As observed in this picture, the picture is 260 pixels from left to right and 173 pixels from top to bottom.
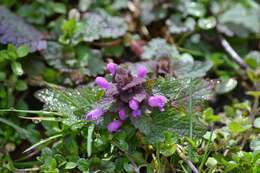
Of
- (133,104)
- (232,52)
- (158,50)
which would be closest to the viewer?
(133,104)

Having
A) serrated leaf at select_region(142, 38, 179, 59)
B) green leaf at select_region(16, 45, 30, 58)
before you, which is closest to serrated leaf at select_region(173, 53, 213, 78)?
serrated leaf at select_region(142, 38, 179, 59)

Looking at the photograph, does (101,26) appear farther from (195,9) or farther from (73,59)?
(195,9)

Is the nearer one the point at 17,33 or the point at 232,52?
the point at 17,33

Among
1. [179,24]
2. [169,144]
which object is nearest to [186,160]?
[169,144]

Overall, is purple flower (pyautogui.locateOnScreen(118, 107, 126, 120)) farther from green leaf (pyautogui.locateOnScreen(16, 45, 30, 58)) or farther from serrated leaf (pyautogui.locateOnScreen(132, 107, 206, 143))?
green leaf (pyautogui.locateOnScreen(16, 45, 30, 58))

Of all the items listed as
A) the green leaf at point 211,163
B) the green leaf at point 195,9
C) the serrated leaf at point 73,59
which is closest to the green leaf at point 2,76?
the serrated leaf at point 73,59
